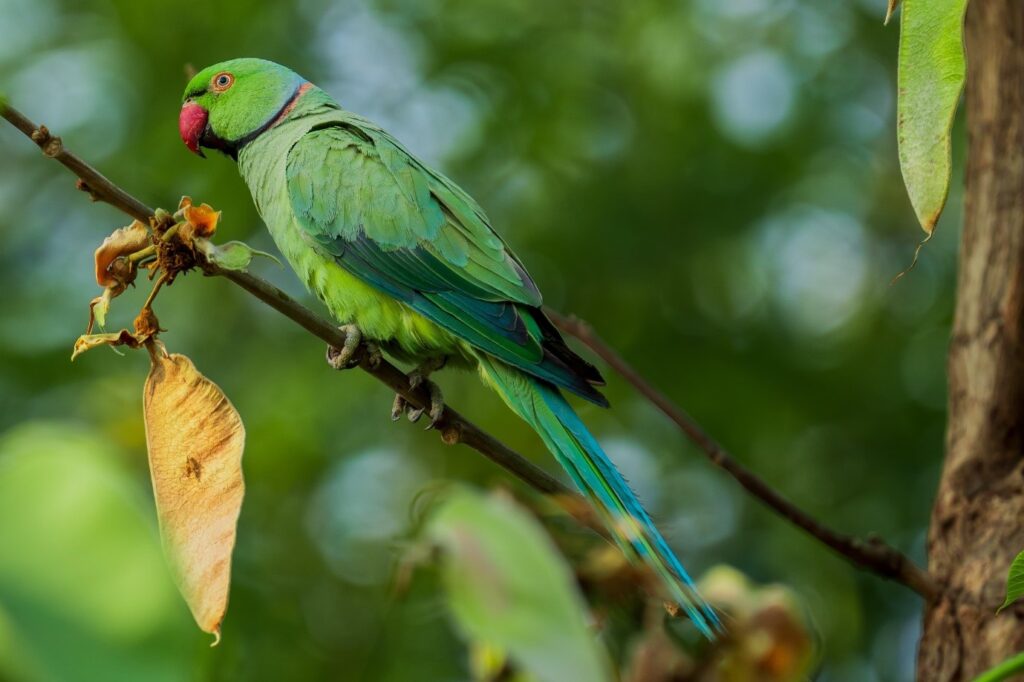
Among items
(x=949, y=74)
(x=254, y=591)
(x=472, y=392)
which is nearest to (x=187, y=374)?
(x=949, y=74)

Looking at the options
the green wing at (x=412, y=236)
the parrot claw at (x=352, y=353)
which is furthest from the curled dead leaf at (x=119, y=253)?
the green wing at (x=412, y=236)

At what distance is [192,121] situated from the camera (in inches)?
156

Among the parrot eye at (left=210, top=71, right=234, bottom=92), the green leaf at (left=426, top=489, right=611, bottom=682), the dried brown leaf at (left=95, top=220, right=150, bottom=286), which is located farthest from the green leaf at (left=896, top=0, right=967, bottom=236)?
the parrot eye at (left=210, top=71, right=234, bottom=92)

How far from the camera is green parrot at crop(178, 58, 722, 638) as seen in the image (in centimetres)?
305

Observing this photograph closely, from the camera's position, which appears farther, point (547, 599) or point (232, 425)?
point (232, 425)

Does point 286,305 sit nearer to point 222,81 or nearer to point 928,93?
point 928,93

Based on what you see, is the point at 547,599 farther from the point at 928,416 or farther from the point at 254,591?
the point at 928,416

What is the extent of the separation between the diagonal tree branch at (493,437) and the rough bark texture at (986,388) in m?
0.11

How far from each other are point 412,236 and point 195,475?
5.44 ft

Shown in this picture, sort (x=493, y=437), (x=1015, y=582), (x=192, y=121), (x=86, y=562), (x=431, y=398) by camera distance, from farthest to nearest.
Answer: (x=192, y=121)
(x=431, y=398)
(x=493, y=437)
(x=1015, y=582)
(x=86, y=562)

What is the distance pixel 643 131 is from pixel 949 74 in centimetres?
384

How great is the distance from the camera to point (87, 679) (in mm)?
897

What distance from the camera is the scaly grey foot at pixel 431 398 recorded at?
2.78m

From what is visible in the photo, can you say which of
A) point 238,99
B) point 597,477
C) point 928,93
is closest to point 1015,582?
point 928,93
